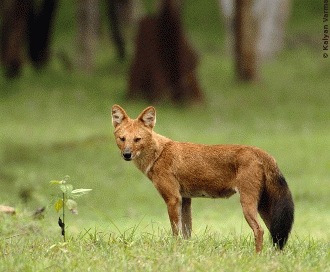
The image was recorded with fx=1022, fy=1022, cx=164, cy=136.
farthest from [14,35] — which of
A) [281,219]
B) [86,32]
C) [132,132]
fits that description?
[281,219]

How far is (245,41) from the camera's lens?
1005 inches

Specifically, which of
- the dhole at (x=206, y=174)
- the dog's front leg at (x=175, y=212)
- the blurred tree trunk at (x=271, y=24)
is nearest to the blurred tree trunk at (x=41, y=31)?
the blurred tree trunk at (x=271, y=24)

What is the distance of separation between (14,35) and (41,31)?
3.74 ft

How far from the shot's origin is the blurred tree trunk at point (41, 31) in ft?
87.3

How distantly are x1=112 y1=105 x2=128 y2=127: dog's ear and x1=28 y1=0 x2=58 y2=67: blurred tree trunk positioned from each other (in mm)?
18050

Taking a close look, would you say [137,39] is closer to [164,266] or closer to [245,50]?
[245,50]

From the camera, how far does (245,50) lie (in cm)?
2573

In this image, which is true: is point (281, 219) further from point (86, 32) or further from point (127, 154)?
point (86, 32)

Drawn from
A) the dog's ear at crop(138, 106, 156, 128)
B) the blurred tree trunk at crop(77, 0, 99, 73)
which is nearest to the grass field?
the blurred tree trunk at crop(77, 0, 99, 73)

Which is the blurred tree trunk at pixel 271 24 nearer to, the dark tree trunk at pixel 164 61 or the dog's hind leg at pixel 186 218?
the dark tree trunk at pixel 164 61

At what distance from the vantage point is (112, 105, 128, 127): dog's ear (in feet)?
28.7

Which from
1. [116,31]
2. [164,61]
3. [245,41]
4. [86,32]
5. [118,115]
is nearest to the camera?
[118,115]

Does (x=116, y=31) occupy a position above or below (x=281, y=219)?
above

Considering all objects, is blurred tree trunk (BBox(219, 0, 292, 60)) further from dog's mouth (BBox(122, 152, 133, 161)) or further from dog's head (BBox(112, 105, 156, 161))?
dog's mouth (BBox(122, 152, 133, 161))
